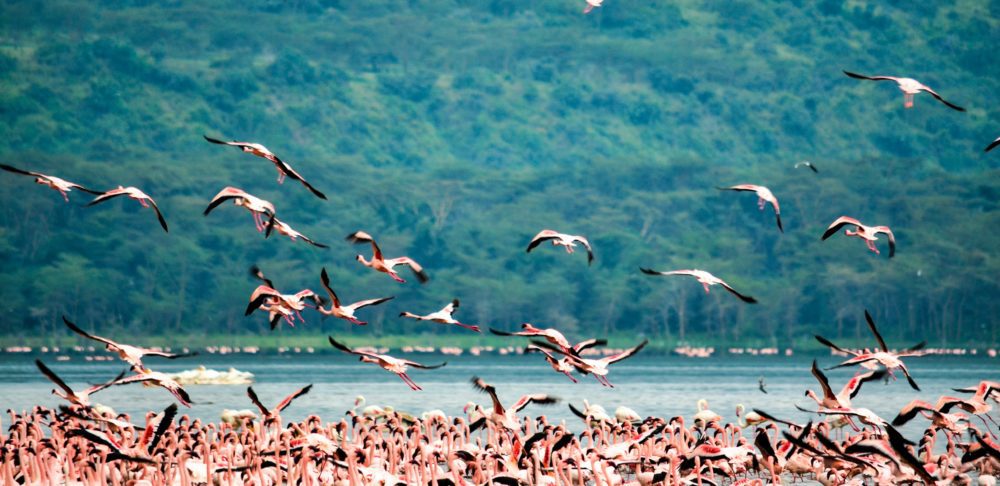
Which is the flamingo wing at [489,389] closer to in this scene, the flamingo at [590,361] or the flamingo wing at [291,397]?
the flamingo at [590,361]

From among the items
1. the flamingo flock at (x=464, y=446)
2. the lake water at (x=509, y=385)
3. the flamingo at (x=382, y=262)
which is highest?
the flamingo at (x=382, y=262)

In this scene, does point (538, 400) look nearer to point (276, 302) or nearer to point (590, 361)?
point (590, 361)

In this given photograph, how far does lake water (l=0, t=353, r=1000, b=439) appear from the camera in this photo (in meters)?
→ 51.9

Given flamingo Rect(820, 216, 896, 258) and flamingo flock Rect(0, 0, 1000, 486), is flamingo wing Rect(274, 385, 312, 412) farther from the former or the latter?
flamingo Rect(820, 216, 896, 258)

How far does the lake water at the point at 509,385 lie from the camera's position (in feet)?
170

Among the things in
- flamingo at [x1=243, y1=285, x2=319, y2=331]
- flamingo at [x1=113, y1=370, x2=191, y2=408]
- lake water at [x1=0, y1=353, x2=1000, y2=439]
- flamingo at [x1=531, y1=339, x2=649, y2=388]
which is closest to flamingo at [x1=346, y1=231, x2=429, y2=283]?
flamingo at [x1=243, y1=285, x2=319, y2=331]

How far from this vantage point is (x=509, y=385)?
240 ft

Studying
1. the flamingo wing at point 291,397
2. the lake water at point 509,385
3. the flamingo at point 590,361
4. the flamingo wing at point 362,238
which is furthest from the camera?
the lake water at point 509,385

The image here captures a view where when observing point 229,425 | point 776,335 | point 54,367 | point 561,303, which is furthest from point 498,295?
point 229,425

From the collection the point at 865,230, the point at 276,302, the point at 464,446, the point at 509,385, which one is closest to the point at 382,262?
the point at 276,302

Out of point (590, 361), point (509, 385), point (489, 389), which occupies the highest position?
point (590, 361)

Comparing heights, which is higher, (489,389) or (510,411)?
(489,389)

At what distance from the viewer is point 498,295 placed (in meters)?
124

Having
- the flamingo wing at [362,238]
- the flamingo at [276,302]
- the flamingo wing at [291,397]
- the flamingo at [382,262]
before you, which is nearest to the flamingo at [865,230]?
the flamingo at [382,262]
